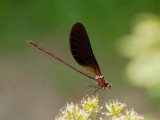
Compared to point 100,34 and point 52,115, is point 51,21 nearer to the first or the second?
point 100,34

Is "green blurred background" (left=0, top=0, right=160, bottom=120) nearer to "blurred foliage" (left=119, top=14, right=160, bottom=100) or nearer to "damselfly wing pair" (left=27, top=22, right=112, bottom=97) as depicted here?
"blurred foliage" (left=119, top=14, right=160, bottom=100)

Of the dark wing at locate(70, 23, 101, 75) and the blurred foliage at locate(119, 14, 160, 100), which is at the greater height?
the blurred foliage at locate(119, 14, 160, 100)

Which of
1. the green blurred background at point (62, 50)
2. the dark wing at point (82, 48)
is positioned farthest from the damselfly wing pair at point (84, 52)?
the green blurred background at point (62, 50)

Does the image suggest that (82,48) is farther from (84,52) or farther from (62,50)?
(62,50)

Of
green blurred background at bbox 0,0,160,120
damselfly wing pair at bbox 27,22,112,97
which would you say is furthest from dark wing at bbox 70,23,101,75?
green blurred background at bbox 0,0,160,120

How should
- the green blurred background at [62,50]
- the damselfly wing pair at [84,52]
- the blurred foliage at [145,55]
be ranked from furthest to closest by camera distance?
1. the green blurred background at [62,50]
2. the blurred foliage at [145,55]
3. the damselfly wing pair at [84,52]

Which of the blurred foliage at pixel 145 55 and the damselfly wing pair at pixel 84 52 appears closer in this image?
the damselfly wing pair at pixel 84 52

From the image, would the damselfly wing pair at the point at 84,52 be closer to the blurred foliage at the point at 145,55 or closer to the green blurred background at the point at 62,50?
the blurred foliage at the point at 145,55
